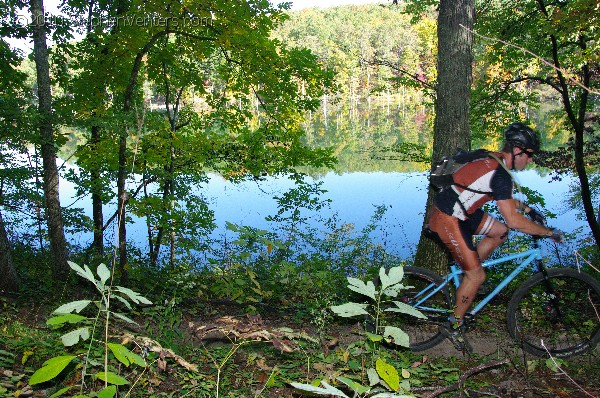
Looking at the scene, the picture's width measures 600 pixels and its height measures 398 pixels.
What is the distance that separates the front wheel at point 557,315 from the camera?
437 cm

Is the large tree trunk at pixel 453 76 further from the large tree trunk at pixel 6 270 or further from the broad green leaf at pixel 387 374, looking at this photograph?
the large tree trunk at pixel 6 270

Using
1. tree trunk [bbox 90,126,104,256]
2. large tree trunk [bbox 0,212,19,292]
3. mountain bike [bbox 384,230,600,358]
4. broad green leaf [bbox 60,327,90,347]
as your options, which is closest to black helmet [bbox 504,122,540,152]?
mountain bike [bbox 384,230,600,358]

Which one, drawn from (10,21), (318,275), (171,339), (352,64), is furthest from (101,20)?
(352,64)

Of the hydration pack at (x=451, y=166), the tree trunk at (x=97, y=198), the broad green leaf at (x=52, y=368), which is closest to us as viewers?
the broad green leaf at (x=52, y=368)

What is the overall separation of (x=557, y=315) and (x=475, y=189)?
6.62 ft

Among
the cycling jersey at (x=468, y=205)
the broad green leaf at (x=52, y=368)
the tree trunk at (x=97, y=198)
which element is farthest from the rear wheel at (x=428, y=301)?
the tree trunk at (x=97, y=198)

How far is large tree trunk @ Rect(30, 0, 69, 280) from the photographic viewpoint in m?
7.68

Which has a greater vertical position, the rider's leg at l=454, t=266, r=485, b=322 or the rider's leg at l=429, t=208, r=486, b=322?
the rider's leg at l=429, t=208, r=486, b=322

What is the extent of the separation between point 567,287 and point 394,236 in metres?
15.1

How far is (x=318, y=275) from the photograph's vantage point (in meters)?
6.91

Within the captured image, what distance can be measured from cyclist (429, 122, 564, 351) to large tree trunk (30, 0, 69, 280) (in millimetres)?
7173

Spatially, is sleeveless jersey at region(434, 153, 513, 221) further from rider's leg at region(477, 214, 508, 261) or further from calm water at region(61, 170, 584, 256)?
calm water at region(61, 170, 584, 256)

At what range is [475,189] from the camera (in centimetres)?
410

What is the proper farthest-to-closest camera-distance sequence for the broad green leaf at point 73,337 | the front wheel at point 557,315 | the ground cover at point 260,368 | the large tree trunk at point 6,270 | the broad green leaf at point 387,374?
the large tree trunk at point 6,270 → the front wheel at point 557,315 → the ground cover at point 260,368 → the broad green leaf at point 387,374 → the broad green leaf at point 73,337
